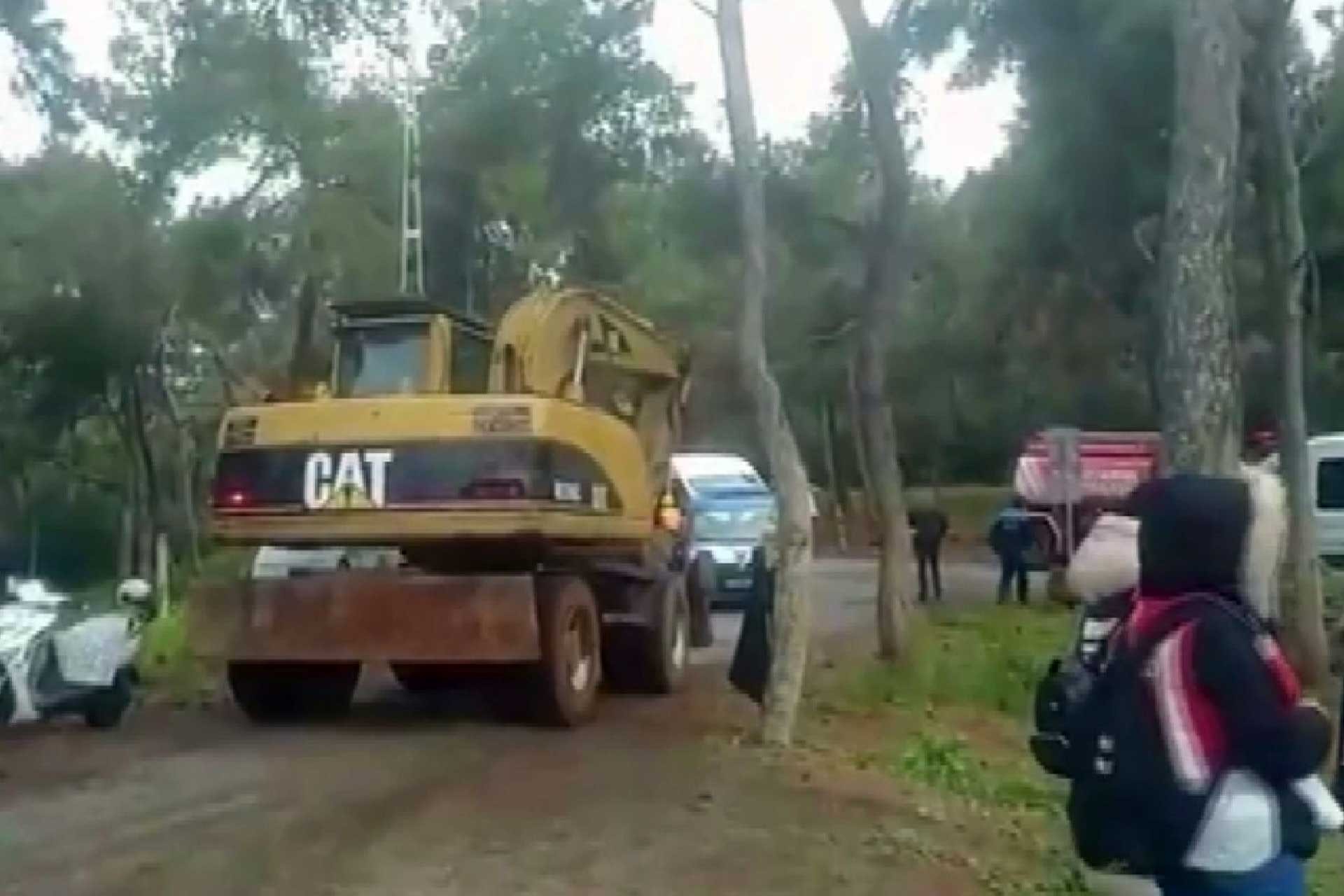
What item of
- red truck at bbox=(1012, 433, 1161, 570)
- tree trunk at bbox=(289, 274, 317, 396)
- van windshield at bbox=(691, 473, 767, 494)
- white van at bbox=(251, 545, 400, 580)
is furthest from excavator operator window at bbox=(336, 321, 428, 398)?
red truck at bbox=(1012, 433, 1161, 570)

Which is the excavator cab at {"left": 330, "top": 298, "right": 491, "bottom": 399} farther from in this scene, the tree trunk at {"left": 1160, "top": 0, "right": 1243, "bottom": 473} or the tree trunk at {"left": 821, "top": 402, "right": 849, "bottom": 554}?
the tree trunk at {"left": 821, "top": 402, "right": 849, "bottom": 554}

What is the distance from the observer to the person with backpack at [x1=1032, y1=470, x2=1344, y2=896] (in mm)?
4867

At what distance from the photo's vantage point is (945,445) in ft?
189

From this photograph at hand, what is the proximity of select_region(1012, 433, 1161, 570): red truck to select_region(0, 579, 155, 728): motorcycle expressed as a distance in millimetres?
19949

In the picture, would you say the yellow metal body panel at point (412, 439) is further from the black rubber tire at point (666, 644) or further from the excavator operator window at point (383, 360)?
the black rubber tire at point (666, 644)

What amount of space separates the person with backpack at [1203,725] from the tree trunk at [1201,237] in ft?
31.6

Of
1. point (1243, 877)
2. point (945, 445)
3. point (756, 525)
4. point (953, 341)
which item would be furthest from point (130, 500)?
point (1243, 877)

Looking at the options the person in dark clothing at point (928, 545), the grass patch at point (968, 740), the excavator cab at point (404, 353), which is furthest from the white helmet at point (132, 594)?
the person in dark clothing at point (928, 545)

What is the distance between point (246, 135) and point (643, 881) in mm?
23071

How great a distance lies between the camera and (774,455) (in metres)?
13.5

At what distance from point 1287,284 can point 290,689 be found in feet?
34.9

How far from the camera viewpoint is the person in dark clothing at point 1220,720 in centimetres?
486

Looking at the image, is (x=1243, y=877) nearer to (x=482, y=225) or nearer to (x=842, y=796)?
(x=842, y=796)

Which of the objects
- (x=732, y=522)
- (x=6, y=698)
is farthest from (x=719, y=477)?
(x=6, y=698)
